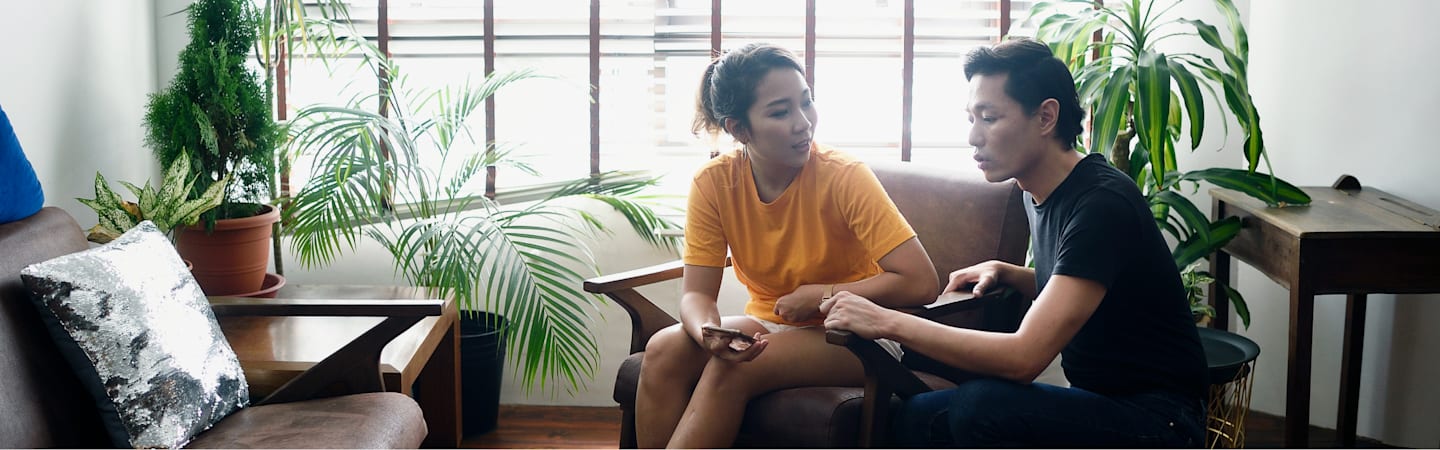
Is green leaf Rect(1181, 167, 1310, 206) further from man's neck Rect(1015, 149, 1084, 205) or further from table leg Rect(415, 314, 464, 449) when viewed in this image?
table leg Rect(415, 314, 464, 449)

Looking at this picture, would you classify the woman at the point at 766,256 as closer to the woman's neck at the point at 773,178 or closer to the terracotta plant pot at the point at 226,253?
the woman's neck at the point at 773,178

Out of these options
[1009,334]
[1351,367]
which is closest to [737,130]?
[1009,334]

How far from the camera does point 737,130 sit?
2.19m

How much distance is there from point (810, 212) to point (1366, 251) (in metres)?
1.12

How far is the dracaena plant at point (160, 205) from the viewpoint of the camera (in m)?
2.45

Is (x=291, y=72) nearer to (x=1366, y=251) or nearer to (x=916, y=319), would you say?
(x=916, y=319)

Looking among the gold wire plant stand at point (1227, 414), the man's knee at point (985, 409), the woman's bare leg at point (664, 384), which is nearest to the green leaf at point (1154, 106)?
the gold wire plant stand at point (1227, 414)

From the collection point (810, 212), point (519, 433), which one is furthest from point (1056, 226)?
point (519, 433)

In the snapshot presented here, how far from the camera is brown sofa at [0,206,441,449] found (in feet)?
6.03

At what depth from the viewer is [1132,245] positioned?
1.71 metres

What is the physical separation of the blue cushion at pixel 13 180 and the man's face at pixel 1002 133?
5.39ft

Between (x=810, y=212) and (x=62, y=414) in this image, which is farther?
(x=810, y=212)

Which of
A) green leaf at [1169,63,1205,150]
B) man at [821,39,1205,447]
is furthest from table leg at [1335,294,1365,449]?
man at [821,39,1205,447]

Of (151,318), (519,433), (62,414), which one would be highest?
(151,318)
